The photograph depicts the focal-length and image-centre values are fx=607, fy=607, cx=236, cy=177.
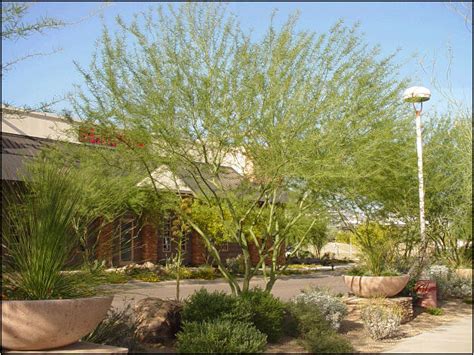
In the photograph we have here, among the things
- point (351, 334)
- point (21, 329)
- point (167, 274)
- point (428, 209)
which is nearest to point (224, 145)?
point (351, 334)

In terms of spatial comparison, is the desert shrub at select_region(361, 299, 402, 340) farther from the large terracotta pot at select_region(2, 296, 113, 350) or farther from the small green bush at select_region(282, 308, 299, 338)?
the large terracotta pot at select_region(2, 296, 113, 350)

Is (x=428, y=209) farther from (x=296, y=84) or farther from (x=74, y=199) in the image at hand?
(x=74, y=199)

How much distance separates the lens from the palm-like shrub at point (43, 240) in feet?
20.4

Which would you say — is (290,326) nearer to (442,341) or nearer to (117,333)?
(442,341)

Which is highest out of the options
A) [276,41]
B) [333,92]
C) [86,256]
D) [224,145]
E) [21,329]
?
[276,41]

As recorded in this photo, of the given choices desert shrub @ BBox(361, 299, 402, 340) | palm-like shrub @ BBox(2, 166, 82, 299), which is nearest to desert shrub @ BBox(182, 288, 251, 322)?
desert shrub @ BBox(361, 299, 402, 340)

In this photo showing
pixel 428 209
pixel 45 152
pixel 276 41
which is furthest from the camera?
pixel 428 209

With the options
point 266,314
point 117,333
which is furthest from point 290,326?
point 117,333

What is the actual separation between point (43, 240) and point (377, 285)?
31.4 feet

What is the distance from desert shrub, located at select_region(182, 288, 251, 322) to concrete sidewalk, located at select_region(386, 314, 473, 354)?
264 centimetres

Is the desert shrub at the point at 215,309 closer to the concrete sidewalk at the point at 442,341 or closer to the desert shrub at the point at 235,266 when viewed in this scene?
the concrete sidewalk at the point at 442,341

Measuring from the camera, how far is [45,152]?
13.4 m

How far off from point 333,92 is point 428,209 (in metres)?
8.64

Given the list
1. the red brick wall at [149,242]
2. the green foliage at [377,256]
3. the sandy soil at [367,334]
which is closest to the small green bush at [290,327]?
the sandy soil at [367,334]
